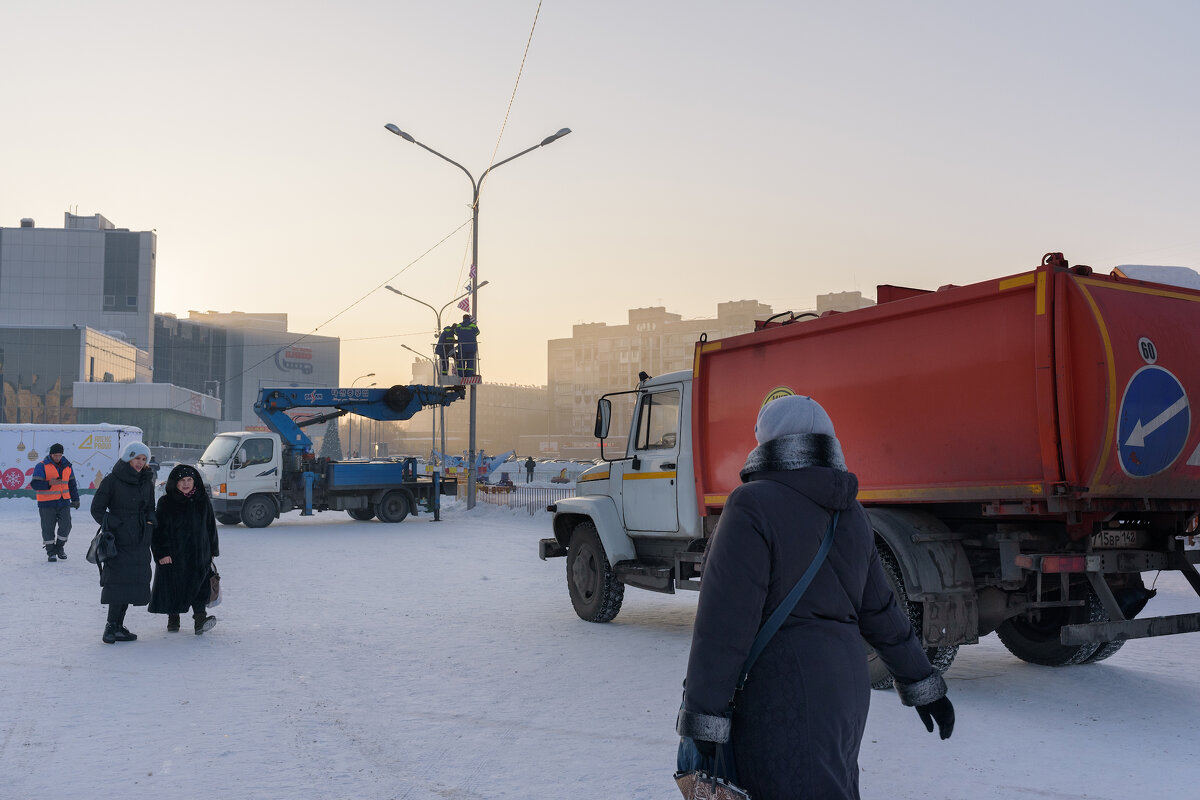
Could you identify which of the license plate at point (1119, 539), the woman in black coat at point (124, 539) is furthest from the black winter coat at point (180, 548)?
the license plate at point (1119, 539)

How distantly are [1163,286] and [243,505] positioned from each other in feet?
70.8

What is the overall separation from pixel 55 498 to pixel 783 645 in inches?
637

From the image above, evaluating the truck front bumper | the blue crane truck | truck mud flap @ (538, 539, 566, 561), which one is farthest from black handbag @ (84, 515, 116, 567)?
the truck front bumper

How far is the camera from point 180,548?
9164mm

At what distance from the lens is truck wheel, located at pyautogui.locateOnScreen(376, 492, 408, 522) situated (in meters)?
26.3

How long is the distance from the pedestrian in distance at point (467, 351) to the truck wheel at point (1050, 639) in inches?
728

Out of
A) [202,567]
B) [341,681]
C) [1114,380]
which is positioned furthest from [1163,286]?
[202,567]

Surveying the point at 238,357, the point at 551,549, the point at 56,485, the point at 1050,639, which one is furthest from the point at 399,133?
the point at 238,357

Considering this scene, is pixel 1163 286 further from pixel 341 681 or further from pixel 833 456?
pixel 341 681

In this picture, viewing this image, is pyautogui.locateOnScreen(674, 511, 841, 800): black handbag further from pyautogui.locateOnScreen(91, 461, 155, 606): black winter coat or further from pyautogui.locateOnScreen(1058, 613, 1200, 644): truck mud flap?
pyautogui.locateOnScreen(91, 461, 155, 606): black winter coat

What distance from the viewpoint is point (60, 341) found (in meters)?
96.1

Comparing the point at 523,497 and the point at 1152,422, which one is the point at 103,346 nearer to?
the point at 523,497

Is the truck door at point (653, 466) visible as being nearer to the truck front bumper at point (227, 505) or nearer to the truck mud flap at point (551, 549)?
the truck mud flap at point (551, 549)

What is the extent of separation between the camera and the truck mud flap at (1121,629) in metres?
6.55
